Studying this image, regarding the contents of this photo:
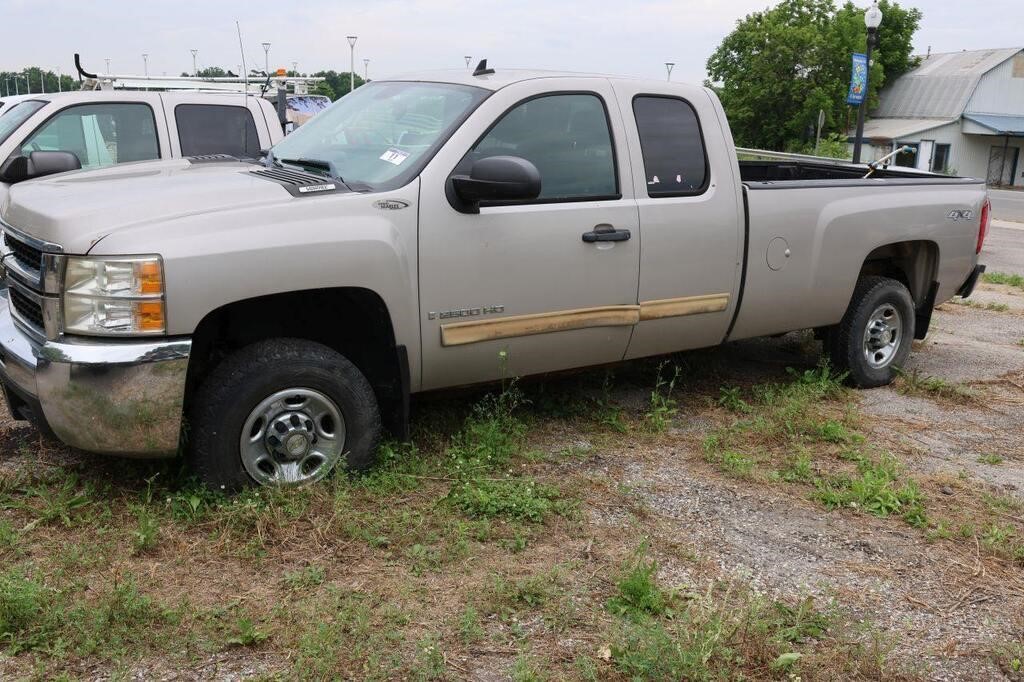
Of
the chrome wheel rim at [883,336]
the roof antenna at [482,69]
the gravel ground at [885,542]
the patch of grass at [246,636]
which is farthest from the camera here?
the chrome wheel rim at [883,336]

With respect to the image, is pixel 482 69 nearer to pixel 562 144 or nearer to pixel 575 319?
pixel 562 144

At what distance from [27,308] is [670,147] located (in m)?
3.19

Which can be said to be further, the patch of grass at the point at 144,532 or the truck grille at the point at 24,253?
the truck grille at the point at 24,253

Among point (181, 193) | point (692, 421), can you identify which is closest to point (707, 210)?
point (692, 421)

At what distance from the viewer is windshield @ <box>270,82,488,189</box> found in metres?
4.60

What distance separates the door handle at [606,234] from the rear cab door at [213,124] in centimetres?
392

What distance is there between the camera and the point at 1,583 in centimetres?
341

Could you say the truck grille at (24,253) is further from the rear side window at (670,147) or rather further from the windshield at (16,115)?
the windshield at (16,115)

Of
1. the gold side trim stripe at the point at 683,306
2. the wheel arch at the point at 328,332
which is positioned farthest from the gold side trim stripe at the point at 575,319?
the wheel arch at the point at 328,332

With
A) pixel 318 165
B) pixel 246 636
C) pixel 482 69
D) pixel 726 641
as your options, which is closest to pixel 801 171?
pixel 482 69

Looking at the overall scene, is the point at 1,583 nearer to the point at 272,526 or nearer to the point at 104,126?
the point at 272,526

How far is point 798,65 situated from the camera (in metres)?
53.7

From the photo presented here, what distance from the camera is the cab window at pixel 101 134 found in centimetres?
758

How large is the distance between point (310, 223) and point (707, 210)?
224 centimetres
